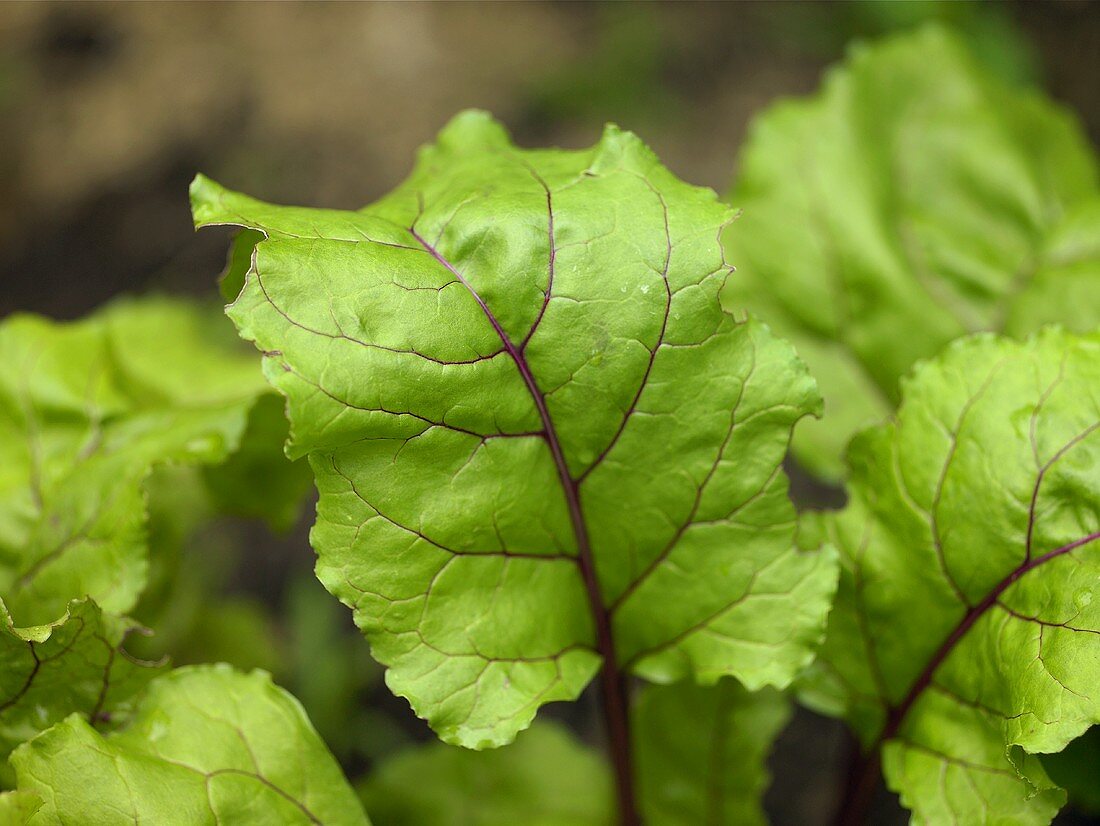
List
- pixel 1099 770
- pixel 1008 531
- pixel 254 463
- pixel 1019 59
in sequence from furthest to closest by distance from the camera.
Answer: pixel 1019 59
pixel 254 463
pixel 1099 770
pixel 1008 531

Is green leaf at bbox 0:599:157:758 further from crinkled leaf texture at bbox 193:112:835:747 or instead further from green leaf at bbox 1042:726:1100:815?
green leaf at bbox 1042:726:1100:815

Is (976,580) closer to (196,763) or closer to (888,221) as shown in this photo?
(888,221)

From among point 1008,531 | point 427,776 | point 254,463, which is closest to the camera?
A: point 1008,531

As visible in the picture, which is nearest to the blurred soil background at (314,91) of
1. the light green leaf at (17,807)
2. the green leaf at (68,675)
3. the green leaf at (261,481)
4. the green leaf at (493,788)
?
the green leaf at (261,481)

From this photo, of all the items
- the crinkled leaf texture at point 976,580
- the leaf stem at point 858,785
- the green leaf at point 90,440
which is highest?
the crinkled leaf texture at point 976,580

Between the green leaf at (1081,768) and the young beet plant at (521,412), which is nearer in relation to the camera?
the young beet plant at (521,412)

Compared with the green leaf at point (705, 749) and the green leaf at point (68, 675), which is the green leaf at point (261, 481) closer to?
the green leaf at point (68, 675)

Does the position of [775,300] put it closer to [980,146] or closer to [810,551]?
[980,146]

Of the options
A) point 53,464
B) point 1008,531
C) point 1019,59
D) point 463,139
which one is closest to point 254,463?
point 53,464
